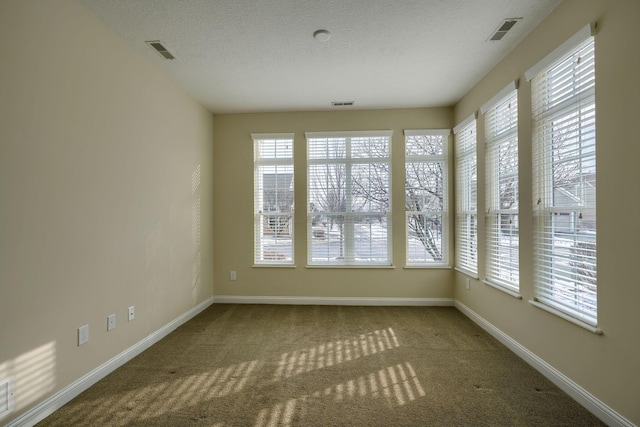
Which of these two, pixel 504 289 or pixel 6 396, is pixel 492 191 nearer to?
pixel 504 289

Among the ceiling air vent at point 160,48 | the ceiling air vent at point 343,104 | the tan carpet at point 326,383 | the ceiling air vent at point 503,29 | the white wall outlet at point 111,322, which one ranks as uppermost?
the ceiling air vent at point 503,29

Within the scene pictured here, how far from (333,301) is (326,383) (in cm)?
209

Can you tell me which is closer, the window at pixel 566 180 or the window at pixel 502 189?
the window at pixel 566 180

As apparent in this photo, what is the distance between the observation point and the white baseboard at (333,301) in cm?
436

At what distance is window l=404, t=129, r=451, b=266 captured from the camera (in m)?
4.39

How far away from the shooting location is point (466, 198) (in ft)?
13.2

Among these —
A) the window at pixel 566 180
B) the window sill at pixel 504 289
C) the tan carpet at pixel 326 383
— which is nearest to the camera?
the tan carpet at pixel 326 383

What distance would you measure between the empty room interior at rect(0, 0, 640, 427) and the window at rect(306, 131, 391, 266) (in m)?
0.03

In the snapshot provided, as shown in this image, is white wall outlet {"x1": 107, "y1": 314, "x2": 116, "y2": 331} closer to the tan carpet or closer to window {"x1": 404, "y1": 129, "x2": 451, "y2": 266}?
the tan carpet

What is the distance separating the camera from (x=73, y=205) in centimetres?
218

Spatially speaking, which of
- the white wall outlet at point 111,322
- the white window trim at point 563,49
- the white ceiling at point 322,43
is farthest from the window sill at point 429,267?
the white wall outlet at point 111,322

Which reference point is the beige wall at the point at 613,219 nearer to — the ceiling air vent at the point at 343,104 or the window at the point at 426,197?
the window at the point at 426,197

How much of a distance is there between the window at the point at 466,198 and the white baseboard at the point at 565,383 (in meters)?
0.82

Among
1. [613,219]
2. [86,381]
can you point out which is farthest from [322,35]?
[86,381]
